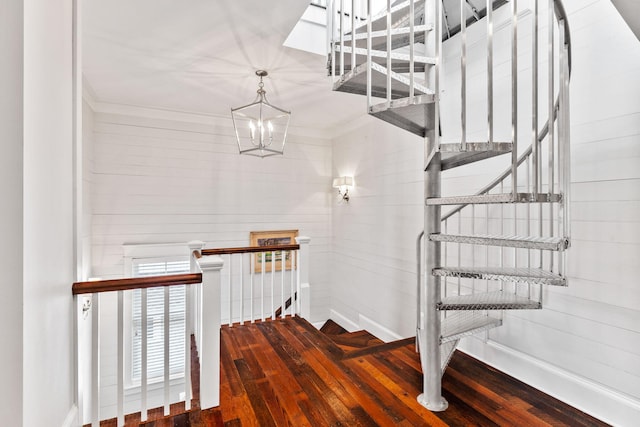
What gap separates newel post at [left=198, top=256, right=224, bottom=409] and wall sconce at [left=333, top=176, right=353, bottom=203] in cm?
280

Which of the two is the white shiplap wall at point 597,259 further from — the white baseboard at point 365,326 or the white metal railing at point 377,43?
the white baseboard at point 365,326

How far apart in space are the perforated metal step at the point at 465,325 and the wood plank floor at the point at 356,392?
1.42 feet

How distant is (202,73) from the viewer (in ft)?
10.1

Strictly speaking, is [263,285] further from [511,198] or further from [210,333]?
[511,198]

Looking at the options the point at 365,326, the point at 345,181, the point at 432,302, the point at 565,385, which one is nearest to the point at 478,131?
the point at 432,302

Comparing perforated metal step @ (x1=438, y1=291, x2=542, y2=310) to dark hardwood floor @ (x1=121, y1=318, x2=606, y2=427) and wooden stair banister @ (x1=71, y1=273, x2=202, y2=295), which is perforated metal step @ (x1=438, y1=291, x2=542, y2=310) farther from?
wooden stair banister @ (x1=71, y1=273, x2=202, y2=295)

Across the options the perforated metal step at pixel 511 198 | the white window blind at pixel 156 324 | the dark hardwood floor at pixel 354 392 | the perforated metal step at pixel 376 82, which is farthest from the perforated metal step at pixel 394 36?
the white window blind at pixel 156 324

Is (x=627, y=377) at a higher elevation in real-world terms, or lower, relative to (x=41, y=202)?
lower

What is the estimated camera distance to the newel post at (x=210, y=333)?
1.93 metres

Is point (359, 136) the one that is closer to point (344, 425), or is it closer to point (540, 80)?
point (540, 80)

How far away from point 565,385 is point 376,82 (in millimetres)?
2311

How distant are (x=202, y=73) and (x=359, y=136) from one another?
221 centimetres

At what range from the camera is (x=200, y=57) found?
109 inches

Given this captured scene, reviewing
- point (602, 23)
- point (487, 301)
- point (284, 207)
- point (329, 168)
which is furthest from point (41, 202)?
point (329, 168)
